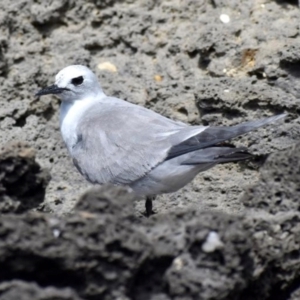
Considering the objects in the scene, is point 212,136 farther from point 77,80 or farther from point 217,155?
point 77,80

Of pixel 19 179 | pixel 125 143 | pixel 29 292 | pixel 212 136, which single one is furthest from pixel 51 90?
pixel 29 292

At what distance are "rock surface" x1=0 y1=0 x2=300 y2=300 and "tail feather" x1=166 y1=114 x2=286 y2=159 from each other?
38 cm

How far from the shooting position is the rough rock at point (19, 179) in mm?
4461

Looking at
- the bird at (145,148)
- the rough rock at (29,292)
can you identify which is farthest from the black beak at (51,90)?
the rough rock at (29,292)

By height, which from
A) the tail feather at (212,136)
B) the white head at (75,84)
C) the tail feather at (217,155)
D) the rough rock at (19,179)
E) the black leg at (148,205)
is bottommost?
the black leg at (148,205)

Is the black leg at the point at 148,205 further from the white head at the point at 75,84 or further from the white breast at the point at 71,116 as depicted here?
the white head at the point at 75,84

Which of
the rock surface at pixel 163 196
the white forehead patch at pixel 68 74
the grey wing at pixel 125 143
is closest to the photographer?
the rock surface at pixel 163 196

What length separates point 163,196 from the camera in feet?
19.7

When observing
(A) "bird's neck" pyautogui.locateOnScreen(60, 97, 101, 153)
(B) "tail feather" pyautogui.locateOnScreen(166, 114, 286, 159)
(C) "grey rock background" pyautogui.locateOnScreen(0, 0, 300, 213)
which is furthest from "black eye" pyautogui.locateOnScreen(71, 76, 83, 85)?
→ (B) "tail feather" pyautogui.locateOnScreen(166, 114, 286, 159)

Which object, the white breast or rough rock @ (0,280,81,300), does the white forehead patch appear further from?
rough rock @ (0,280,81,300)

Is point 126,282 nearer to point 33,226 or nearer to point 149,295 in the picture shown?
point 149,295

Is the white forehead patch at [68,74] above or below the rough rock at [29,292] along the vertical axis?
below

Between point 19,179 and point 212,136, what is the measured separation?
109 cm

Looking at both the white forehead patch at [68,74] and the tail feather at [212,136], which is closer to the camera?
the tail feather at [212,136]
